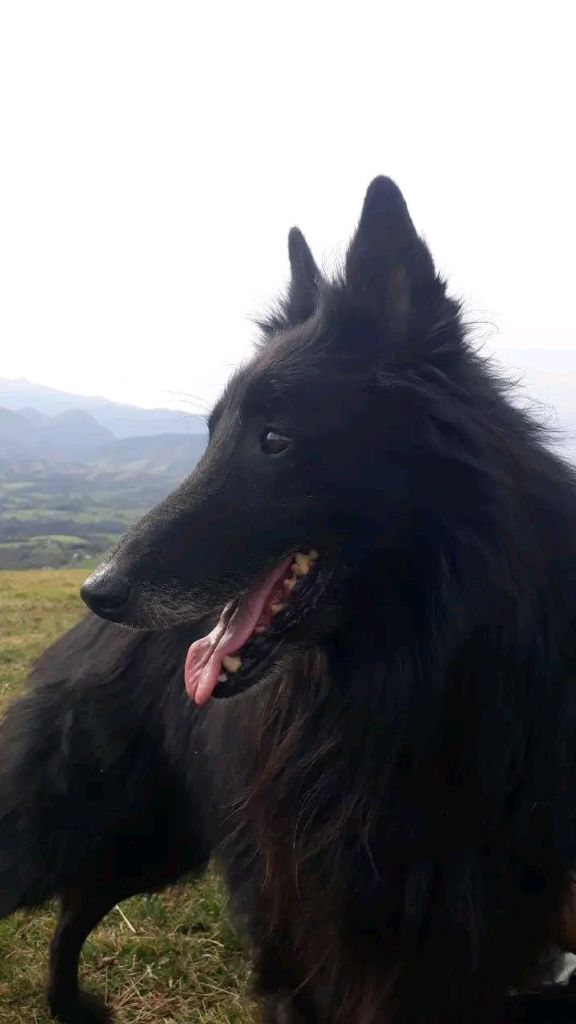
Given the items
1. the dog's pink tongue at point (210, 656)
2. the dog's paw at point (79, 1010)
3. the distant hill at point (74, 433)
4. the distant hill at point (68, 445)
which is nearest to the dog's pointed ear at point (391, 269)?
the dog's pink tongue at point (210, 656)

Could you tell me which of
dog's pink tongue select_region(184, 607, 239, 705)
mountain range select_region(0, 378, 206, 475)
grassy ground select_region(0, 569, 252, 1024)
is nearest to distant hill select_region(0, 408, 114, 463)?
mountain range select_region(0, 378, 206, 475)

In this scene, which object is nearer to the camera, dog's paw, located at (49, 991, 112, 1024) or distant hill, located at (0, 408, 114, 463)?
dog's paw, located at (49, 991, 112, 1024)

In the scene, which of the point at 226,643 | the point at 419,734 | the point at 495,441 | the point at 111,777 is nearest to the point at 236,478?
the point at 226,643

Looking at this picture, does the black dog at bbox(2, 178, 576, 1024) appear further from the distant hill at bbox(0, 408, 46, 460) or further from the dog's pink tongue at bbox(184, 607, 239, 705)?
the distant hill at bbox(0, 408, 46, 460)

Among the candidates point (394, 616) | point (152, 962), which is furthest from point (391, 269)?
point (152, 962)

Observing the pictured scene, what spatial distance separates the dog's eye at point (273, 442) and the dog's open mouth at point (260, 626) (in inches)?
11.2

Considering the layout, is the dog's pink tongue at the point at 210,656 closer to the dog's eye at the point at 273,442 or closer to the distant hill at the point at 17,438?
the dog's eye at the point at 273,442

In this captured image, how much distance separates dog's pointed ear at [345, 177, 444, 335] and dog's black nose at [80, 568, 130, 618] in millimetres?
1007

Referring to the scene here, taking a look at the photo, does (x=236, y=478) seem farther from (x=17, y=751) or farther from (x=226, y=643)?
(x=17, y=751)

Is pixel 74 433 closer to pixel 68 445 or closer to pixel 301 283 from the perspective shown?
pixel 68 445

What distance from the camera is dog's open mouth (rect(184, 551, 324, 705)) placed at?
7.14ft

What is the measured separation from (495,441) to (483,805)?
0.97m

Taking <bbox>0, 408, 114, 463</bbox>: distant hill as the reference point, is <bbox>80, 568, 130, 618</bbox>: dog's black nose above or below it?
above

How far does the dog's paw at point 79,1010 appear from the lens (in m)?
3.34
